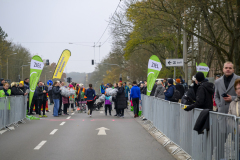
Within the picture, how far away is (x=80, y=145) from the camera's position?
9.07 metres

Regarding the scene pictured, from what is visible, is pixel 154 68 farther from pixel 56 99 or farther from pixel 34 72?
pixel 56 99

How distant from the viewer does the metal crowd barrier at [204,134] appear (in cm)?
479

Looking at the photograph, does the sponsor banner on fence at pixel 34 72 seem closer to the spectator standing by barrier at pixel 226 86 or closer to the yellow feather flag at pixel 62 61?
the yellow feather flag at pixel 62 61

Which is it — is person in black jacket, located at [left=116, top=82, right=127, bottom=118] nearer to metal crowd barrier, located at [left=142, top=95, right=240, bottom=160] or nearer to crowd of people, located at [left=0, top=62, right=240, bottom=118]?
crowd of people, located at [left=0, top=62, right=240, bottom=118]

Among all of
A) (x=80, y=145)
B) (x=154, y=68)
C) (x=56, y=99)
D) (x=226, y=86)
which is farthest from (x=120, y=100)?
(x=226, y=86)

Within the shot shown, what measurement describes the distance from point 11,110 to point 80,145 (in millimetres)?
5118

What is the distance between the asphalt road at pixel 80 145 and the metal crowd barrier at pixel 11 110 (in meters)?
0.61

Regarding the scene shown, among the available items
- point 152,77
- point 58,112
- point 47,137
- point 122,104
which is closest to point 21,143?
point 47,137

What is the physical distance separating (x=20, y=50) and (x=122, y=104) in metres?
61.2

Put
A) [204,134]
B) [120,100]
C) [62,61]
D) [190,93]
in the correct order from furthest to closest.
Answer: [62,61], [120,100], [190,93], [204,134]

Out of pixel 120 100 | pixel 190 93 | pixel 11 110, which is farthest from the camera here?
pixel 120 100

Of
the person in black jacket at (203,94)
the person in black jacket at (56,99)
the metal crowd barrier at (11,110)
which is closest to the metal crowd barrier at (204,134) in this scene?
the person in black jacket at (203,94)

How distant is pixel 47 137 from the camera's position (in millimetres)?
10500

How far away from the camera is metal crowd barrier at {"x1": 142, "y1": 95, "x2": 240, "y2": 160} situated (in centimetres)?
479
